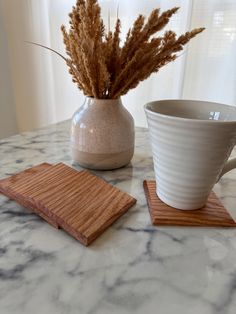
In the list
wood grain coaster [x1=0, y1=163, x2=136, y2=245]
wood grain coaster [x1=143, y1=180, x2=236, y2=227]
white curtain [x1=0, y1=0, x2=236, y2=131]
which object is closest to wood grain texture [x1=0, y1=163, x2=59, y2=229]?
wood grain coaster [x1=0, y1=163, x2=136, y2=245]

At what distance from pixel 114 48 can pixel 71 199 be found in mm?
302

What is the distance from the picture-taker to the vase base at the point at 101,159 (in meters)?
0.55

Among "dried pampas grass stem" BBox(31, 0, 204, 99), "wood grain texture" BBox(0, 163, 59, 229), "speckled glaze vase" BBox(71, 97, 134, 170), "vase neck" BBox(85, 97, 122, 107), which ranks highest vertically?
"dried pampas grass stem" BBox(31, 0, 204, 99)

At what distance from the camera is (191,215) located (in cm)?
40

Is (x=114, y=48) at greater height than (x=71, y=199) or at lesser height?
greater

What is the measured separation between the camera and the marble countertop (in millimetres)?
260

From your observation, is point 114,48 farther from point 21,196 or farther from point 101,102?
point 21,196

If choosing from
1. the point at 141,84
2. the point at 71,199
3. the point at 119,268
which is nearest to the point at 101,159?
the point at 71,199

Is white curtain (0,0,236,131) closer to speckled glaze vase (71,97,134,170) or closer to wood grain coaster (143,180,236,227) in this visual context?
speckled glaze vase (71,97,134,170)

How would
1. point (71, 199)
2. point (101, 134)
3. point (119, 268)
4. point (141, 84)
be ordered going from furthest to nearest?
point (141, 84)
point (101, 134)
point (71, 199)
point (119, 268)

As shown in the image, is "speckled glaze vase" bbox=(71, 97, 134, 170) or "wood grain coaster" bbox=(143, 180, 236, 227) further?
"speckled glaze vase" bbox=(71, 97, 134, 170)

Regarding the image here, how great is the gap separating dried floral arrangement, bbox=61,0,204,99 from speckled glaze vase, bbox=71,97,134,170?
40 mm

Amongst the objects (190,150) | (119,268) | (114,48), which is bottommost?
(119,268)

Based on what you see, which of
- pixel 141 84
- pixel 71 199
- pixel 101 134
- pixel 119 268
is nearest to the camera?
pixel 119 268
